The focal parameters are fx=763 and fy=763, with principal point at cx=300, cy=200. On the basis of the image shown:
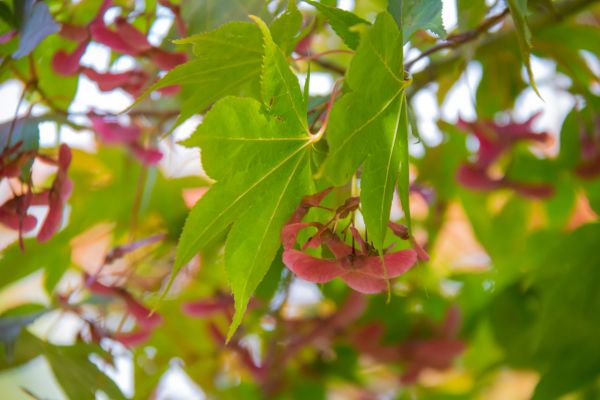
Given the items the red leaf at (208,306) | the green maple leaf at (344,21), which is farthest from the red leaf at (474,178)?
the green maple leaf at (344,21)

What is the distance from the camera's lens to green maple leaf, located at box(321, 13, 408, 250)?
0.31 metres

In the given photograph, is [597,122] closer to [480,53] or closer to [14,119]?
[480,53]

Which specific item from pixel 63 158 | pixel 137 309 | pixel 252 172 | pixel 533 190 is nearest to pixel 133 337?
pixel 137 309

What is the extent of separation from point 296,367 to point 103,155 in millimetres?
302

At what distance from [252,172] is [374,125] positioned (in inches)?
2.3

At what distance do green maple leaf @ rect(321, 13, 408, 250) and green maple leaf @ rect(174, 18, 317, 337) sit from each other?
34mm

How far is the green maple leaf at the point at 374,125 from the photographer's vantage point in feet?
1.01

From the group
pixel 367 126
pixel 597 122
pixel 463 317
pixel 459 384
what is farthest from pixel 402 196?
pixel 459 384

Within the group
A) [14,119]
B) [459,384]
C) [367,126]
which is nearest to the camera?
[367,126]

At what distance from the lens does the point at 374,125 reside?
326mm

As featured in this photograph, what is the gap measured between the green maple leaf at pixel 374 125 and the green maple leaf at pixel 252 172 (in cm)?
3

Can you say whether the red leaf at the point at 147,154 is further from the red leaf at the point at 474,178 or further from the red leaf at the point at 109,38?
the red leaf at the point at 474,178

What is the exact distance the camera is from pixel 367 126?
32 cm

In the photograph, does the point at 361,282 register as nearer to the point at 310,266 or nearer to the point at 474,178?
the point at 310,266
